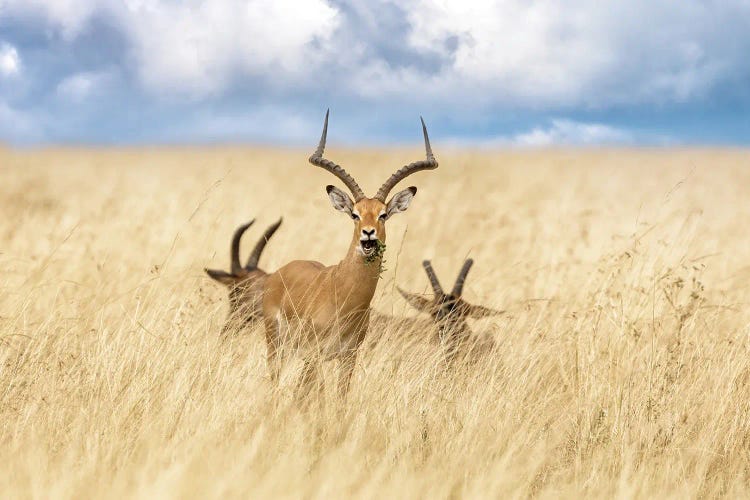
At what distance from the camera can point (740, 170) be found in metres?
30.6

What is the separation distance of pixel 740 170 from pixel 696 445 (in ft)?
90.4

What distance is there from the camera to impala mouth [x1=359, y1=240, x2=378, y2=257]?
674 centimetres

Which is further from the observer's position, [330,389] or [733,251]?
[733,251]

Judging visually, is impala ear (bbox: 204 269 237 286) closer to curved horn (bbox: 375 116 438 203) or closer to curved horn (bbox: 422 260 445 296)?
curved horn (bbox: 422 260 445 296)

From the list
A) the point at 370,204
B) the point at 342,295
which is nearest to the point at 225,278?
the point at 342,295

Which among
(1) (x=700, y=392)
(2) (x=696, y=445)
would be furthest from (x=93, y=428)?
(1) (x=700, y=392)

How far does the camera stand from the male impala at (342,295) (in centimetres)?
678

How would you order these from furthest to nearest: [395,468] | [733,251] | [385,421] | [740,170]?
[740,170] → [733,251] → [385,421] → [395,468]

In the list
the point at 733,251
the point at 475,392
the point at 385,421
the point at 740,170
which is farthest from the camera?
the point at 740,170

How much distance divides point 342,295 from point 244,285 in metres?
2.62

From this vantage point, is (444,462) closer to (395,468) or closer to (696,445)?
(395,468)

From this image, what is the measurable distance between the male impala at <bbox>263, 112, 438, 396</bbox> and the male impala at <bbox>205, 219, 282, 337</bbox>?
0.84 metres

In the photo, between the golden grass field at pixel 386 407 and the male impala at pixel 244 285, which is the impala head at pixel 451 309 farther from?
the male impala at pixel 244 285

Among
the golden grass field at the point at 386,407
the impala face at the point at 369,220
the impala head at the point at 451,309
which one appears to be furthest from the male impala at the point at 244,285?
the impala face at the point at 369,220
